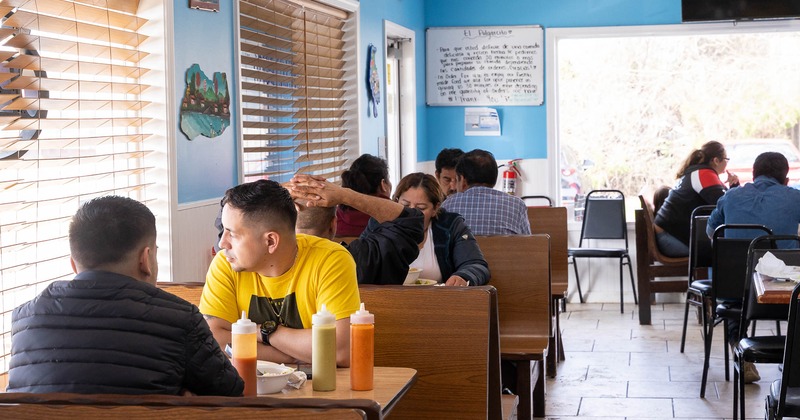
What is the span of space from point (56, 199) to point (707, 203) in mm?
4900

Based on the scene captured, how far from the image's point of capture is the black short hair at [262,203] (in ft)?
8.43

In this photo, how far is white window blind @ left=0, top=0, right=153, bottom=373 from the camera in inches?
120

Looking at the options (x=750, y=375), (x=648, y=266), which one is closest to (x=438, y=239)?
(x=750, y=375)

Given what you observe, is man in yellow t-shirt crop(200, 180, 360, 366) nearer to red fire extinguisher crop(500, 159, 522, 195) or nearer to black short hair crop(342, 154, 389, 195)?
black short hair crop(342, 154, 389, 195)

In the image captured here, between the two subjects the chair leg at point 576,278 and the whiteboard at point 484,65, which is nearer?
the chair leg at point 576,278

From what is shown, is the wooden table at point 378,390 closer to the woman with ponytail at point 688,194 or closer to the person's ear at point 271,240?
the person's ear at point 271,240

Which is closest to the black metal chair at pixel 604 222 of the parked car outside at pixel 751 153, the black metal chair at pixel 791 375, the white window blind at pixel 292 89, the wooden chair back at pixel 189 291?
the parked car outside at pixel 751 153

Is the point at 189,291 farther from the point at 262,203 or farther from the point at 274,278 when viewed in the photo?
the point at 262,203

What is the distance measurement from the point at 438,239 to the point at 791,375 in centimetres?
137

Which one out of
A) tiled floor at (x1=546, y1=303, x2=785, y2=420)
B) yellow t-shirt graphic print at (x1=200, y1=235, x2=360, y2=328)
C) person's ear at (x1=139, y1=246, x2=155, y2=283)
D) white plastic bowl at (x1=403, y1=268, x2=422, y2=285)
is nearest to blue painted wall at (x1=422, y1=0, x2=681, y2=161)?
tiled floor at (x1=546, y1=303, x2=785, y2=420)

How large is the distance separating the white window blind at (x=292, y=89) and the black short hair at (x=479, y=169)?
3.22 ft

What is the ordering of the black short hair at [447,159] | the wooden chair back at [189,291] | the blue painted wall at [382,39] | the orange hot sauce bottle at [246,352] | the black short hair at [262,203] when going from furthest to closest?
the blue painted wall at [382,39], the black short hair at [447,159], the wooden chair back at [189,291], the black short hair at [262,203], the orange hot sauce bottle at [246,352]

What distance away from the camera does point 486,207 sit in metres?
4.78

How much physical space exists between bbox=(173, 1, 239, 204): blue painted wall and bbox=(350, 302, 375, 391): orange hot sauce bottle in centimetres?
191
